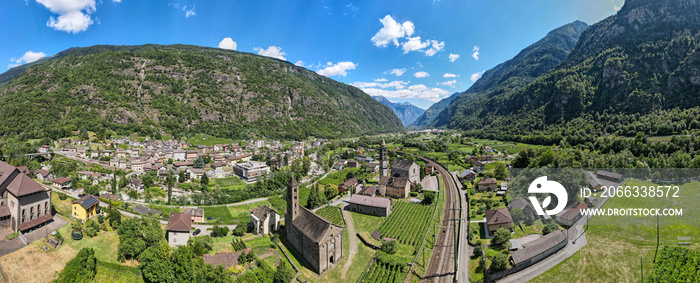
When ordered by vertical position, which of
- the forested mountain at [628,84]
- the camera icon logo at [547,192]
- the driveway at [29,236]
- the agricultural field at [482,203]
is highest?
the forested mountain at [628,84]

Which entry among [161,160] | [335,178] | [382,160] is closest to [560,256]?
[382,160]

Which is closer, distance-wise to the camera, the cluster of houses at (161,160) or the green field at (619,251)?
the green field at (619,251)

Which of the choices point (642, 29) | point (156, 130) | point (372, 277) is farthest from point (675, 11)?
point (156, 130)

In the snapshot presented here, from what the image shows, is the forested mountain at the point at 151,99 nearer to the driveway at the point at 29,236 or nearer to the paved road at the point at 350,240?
the driveway at the point at 29,236

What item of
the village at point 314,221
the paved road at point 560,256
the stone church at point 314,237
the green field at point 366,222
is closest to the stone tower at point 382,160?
the village at point 314,221

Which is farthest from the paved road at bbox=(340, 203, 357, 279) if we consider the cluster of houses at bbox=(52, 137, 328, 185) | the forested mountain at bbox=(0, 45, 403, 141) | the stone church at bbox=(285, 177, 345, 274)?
the forested mountain at bbox=(0, 45, 403, 141)

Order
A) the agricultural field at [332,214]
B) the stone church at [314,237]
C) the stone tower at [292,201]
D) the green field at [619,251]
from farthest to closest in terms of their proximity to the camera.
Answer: the agricultural field at [332,214] → the stone tower at [292,201] → the stone church at [314,237] → the green field at [619,251]

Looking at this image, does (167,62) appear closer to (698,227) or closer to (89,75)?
(89,75)
